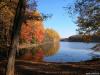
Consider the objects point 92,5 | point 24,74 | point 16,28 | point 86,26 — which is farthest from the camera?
point 86,26

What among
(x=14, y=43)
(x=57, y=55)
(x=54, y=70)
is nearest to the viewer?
(x=14, y=43)

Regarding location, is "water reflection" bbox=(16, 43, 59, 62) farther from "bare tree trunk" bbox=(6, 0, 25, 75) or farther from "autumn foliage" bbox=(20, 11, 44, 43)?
"bare tree trunk" bbox=(6, 0, 25, 75)

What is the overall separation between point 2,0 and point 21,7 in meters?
10.3

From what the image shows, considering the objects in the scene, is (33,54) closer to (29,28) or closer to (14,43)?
(29,28)

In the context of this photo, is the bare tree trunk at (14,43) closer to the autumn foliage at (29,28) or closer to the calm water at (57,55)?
the autumn foliage at (29,28)

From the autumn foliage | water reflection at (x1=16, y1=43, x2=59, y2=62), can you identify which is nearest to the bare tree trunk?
the autumn foliage

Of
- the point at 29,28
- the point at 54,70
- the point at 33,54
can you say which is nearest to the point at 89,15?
the point at 54,70

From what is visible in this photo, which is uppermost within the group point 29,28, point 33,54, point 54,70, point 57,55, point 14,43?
point 29,28

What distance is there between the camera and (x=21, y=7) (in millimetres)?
12141

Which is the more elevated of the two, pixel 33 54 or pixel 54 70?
pixel 54 70

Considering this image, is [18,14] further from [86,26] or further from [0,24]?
[0,24]

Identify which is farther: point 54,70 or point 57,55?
point 57,55

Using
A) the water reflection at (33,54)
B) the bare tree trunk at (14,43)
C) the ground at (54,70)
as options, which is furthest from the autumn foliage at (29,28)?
the bare tree trunk at (14,43)

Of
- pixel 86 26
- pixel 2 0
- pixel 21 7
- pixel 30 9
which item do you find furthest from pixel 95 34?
pixel 21 7
